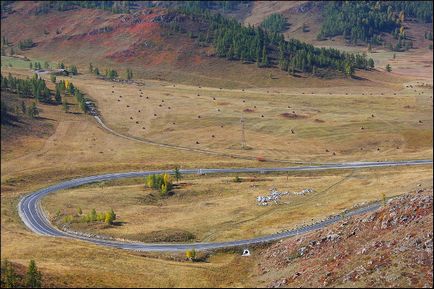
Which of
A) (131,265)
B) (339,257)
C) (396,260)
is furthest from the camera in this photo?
(131,265)

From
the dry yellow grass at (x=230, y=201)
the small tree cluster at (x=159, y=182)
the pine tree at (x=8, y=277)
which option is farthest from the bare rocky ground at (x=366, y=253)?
the small tree cluster at (x=159, y=182)

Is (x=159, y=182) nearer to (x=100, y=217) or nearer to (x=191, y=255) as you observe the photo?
(x=100, y=217)

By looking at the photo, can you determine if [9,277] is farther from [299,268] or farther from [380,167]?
[380,167]

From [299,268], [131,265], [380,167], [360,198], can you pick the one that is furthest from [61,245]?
[380,167]

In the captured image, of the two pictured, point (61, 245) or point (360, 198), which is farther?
point (360, 198)

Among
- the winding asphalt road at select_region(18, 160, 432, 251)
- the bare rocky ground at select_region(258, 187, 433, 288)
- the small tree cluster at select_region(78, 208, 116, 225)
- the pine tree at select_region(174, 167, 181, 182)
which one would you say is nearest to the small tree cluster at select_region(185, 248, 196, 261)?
the winding asphalt road at select_region(18, 160, 432, 251)

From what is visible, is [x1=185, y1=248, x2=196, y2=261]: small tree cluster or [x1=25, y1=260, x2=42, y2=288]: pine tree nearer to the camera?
[x1=25, y1=260, x2=42, y2=288]: pine tree

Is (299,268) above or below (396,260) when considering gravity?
below

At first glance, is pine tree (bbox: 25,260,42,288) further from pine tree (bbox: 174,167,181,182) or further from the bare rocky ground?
pine tree (bbox: 174,167,181,182)
